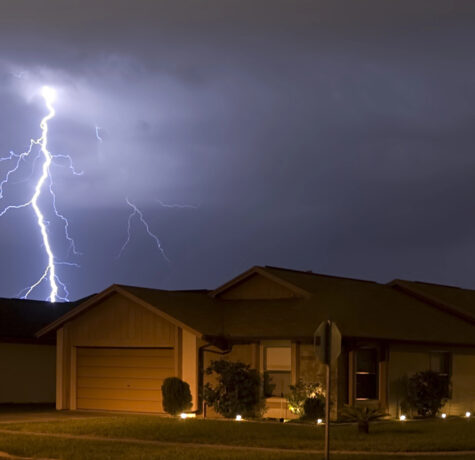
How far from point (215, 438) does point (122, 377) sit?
10433 millimetres

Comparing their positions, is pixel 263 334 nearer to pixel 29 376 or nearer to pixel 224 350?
pixel 224 350

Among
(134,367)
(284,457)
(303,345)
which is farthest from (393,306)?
(284,457)

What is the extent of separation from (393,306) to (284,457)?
54.4ft

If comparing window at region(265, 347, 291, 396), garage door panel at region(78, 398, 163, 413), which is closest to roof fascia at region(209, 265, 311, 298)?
window at region(265, 347, 291, 396)

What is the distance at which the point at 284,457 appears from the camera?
2028 centimetres

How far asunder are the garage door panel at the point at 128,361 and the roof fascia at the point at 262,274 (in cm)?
385

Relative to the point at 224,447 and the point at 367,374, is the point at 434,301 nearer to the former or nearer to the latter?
the point at 367,374

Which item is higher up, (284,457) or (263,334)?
(263,334)

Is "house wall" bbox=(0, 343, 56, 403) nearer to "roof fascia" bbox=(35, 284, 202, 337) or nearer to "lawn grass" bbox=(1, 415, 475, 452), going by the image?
"roof fascia" bbox=(35, 284, 202, 337)

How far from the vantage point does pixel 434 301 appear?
38.1 m

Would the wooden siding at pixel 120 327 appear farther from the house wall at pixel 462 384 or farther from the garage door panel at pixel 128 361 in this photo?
the house wall at pixel 462 384

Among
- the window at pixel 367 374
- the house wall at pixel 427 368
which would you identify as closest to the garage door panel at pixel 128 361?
the window at pixel 367 374

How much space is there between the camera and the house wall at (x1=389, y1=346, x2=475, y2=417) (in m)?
32.2

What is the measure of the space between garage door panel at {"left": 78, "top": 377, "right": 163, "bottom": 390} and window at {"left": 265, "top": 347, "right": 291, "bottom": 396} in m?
3.80
